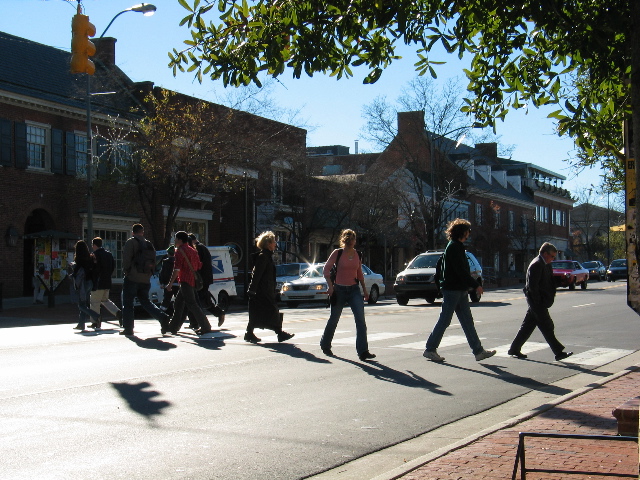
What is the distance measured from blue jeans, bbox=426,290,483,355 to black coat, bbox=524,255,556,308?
3.73 ft

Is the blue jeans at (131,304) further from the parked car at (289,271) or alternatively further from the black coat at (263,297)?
the parked car at (289,271)

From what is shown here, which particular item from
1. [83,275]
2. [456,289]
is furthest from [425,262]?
[456,289]

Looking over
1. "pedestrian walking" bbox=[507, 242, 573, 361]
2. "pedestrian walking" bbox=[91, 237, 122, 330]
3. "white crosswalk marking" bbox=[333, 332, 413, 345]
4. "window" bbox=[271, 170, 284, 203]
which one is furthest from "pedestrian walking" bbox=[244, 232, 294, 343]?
"window" bbox=[271, 170, 284, 203]

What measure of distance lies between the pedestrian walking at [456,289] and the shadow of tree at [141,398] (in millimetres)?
4035

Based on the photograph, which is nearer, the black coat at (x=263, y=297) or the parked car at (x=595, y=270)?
the black coat at (x=263, y=297)

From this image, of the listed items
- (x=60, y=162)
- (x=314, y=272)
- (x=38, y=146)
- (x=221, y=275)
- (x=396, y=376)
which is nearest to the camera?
(x=396, y=376)

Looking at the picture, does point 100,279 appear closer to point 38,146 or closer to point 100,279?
point 100,279

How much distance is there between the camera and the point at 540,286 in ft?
37.6

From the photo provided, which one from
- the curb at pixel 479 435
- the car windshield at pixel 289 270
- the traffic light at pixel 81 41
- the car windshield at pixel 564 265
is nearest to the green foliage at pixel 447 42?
the curb at pixel 479 435

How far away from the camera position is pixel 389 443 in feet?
21.2

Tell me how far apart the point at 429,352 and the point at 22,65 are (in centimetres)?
2504

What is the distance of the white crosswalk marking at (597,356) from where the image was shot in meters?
11.4

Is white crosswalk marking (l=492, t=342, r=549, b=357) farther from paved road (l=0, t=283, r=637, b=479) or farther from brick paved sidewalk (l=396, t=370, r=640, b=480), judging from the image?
brick paved sidewalk (l=396, t=370, r=640, b=480)

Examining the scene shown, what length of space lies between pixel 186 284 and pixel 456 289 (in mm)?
5090
